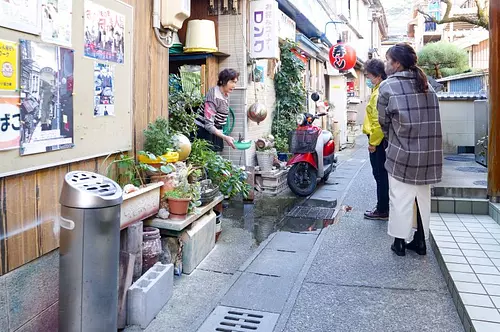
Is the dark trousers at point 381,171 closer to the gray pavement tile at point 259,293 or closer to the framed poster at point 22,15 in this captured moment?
the gray pavement tile at point 259,293

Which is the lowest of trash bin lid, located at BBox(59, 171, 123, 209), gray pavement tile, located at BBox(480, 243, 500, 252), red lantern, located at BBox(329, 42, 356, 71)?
gray pavement tile, located at BBox(480, 243, 500, 252)

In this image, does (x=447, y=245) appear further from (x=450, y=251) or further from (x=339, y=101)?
(x=339, y=101)

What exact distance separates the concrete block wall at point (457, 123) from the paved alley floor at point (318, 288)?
541 centimetres

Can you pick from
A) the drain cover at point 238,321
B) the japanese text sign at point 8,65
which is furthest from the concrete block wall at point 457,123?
the japanese text sign at point 8,65

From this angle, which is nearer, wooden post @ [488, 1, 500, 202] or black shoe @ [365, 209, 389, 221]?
wooden post @ [488, 1, 500, 202]

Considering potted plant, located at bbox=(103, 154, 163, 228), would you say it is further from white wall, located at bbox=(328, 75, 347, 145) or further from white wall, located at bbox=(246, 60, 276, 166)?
white wall, located at bbox=(328, 75, 347, 145)

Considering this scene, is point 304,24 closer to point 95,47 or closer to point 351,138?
point 351,138

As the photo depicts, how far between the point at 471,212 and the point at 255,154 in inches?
160

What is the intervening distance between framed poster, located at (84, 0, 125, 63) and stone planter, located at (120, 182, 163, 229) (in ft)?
3.88

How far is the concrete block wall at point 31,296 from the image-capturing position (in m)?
2.82

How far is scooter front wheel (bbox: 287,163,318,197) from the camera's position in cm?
815

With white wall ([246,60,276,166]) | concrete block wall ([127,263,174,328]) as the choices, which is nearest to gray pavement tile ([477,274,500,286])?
concrete block wall ([127,263,174,328])

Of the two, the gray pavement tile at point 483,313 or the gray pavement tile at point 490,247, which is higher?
the gray pavement tile at point 490,247

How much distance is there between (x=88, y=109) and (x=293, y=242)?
3007 millimetres
